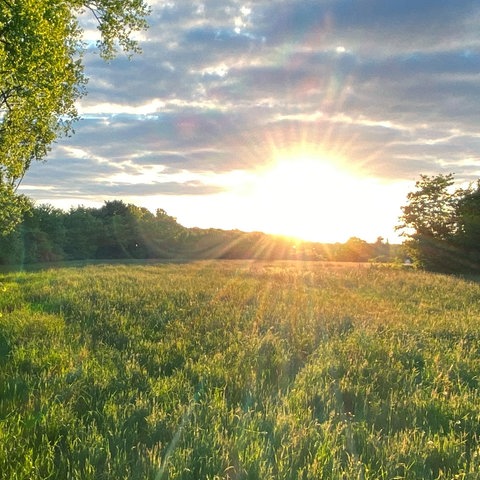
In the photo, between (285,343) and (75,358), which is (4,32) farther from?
(285,343)

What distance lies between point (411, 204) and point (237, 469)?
37279mm

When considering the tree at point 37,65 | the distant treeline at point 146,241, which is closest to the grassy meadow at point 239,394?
the tree at point 37,65

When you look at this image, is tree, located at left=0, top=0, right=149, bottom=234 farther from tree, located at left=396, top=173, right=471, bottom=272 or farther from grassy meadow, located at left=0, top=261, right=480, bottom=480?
tree, located at left=396, top=173, right=471, bottom=272

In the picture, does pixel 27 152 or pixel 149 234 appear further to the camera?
pixel 149 234

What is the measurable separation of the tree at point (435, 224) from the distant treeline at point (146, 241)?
50.1 ft

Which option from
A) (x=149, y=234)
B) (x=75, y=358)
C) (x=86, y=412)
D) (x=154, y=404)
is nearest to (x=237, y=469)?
(x=154, y=404)

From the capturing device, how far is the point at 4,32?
10.7 m

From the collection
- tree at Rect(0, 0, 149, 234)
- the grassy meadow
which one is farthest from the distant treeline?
the grassy meadow

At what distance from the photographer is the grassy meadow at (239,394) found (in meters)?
4.43

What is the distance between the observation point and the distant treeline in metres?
54.3

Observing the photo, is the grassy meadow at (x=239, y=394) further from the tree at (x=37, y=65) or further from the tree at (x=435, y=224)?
the tree at (x=435, y=224)

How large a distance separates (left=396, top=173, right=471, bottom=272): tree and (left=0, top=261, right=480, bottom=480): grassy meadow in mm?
26491

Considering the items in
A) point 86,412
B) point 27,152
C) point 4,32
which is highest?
point 4,32

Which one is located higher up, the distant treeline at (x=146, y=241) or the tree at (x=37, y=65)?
the tree at (x=37, y=65)
